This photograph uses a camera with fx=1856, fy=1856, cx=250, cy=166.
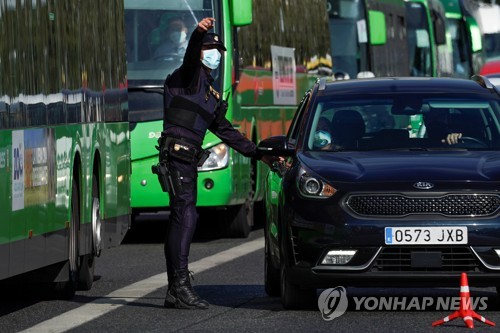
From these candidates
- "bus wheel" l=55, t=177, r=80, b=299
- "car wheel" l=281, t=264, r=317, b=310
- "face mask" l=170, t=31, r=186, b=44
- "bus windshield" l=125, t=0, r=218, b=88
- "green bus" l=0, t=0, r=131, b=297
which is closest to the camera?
"green bus" l=0, t=0, r=131, b=297

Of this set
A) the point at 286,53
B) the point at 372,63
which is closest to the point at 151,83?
the point at 286,53

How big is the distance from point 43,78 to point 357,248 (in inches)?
102

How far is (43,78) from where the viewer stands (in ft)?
41.7

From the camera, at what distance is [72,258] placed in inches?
544

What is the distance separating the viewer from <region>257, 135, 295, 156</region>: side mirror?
12.6m

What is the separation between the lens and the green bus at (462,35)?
159 feet

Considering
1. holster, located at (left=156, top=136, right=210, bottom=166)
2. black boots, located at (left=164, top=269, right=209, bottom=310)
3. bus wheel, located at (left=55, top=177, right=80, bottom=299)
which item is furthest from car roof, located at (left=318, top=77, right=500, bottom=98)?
bus wheel, located at (left=55, top=177, right=80, bottom=299)

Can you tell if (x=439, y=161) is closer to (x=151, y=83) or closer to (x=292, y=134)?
(x=292, y=134)

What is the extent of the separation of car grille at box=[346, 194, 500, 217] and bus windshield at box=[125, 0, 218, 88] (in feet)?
31.8

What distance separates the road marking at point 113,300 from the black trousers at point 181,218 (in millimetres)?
554

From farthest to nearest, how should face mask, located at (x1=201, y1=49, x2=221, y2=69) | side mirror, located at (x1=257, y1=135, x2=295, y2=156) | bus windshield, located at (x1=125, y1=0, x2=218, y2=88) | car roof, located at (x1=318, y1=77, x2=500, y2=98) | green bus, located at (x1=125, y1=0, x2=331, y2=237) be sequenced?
bus windshield, located at (x1=125, y1=0, x2=218, y2=88), green bus, located at (x1=125, y1=0, x2=331, y2=237), car roof, located at (x1=318, y1=77, x2=500, y2=98), face mask, located at (x1=201, y1=49, x2=221, y2=69), side mirror, located at (x1=257, y1=135, x2=295, y2=156)

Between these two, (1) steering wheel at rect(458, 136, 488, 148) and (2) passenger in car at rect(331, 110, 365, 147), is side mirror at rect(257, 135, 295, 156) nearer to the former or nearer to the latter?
(2) passenger in car at rect(331, 110, 365, 147)

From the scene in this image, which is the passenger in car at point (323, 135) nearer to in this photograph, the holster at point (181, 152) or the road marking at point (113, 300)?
the holster at point (181, 152)

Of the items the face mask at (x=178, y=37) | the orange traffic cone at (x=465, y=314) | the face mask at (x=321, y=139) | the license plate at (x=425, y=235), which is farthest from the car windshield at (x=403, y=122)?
the face mask at (x=178, y=37)
